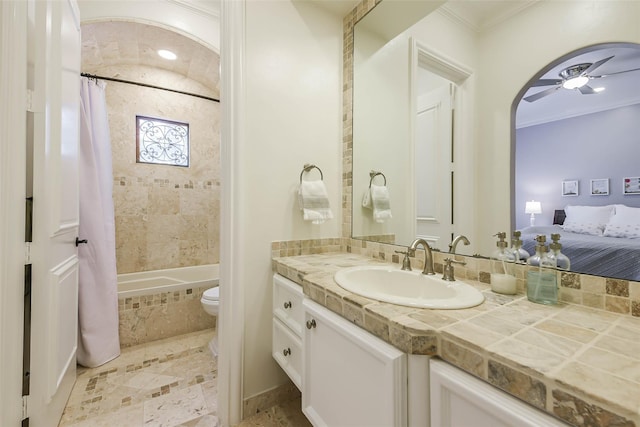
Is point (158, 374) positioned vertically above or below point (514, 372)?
below

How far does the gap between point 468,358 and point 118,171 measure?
306cm

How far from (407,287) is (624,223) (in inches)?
26.3

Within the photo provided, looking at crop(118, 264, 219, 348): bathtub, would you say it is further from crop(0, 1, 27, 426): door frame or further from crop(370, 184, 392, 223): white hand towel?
crop(370, 184, 392, 223): white hand towel

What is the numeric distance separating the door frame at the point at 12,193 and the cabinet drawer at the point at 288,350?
1.00 metres

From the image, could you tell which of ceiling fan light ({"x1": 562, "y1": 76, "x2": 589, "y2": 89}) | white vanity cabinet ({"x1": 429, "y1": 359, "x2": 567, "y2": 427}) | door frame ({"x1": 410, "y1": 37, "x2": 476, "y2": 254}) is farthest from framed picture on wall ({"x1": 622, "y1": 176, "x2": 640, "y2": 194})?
white vanity cabinet ({"x1": 429, "y1": 359, "x2": 567, "y2": 427})

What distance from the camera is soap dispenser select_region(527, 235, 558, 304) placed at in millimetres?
779

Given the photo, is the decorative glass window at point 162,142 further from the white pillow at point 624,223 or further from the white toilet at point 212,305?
the white pillow at point 624,223

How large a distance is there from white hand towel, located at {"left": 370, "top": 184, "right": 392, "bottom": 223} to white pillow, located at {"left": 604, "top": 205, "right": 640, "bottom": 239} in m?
0.88

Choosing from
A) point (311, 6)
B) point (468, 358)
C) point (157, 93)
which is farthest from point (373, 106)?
point (157, 93)

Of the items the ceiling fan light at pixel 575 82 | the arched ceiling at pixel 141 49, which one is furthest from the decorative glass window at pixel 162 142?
the ceiling fan light at pixel 575 82

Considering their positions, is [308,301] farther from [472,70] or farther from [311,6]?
[311,6]

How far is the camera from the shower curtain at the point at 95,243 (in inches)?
71.4

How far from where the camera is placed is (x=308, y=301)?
1.01 metres

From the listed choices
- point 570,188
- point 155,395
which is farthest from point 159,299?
point 570,188
